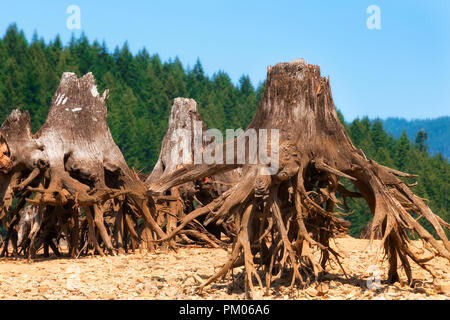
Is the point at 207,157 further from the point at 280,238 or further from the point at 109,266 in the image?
the point at 109,266

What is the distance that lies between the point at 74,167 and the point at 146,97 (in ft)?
349

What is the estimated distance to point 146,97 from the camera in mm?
114938

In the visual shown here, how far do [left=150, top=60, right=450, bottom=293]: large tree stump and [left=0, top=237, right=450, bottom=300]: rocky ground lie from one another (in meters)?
0.24

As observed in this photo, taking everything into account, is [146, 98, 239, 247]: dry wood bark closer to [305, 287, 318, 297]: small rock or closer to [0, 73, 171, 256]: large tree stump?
[0, 73, 171, 256]: large tree stump

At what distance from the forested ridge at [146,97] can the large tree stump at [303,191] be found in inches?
2039

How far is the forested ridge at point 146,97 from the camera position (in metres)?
78.4

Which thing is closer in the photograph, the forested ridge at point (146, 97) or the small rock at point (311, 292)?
the small rock at point (311, 292)

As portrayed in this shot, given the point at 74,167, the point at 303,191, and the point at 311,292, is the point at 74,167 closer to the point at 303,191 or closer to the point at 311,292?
the point at 303,191

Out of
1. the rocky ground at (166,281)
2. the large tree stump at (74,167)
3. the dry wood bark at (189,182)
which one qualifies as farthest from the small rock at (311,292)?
the dry wood bark at (189,182)

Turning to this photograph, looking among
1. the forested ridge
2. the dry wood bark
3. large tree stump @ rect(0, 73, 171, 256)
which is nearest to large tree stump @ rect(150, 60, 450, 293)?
large tree stump @ rect(0, 73, 171, 256)

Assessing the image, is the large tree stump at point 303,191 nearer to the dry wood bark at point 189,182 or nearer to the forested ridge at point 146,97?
the dry wood bark at point 189,182

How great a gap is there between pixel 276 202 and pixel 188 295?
135cm

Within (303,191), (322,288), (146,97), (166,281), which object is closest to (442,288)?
(322,288)

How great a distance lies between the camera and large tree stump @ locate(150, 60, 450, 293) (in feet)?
21.3
